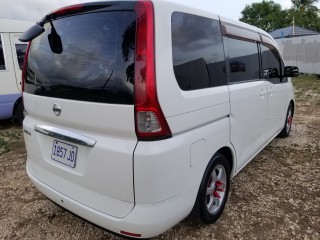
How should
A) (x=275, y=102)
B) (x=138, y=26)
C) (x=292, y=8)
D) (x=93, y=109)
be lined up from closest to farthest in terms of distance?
(x=138, y=26) → (x=93, y=109) → (x=275, y=102) → (x=292, y=8)

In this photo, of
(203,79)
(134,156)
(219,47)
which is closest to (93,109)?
(134,156)

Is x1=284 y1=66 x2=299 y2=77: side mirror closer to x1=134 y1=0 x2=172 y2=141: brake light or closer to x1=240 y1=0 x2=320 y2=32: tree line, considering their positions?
x1=134 y1=0 x2=172 y2=141: brake light

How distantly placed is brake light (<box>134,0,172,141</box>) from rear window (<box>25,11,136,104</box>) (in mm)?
48

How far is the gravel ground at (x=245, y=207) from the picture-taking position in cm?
269

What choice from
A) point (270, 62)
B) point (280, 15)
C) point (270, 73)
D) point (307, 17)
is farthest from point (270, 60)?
point (280, 15)

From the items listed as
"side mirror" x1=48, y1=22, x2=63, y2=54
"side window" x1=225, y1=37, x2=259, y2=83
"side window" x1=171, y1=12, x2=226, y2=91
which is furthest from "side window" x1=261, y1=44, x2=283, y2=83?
"side mirror" x1=48, y1=22, x2=63, y2=54

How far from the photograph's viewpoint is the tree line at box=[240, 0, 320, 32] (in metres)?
39.2

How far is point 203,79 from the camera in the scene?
7.76ft

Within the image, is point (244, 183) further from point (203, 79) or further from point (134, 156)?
point (134, 156)

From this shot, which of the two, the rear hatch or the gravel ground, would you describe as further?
the gravel ground

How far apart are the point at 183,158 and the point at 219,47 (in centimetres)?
108

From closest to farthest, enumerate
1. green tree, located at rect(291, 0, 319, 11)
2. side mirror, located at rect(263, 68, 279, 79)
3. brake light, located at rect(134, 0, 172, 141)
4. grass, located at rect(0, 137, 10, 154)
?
brake light, located at rect(134, 0, 172, 141) → side mirror, located at rect(263, 68, 279, 79) → grass, located at rect(0, 137, 10, 154) → green tree, located at rect(291, 0, 319, 11)

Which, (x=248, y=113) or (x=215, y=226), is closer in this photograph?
(x=215, y=226)

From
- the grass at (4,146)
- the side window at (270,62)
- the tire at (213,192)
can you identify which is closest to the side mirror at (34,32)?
the tire at (213,192)
